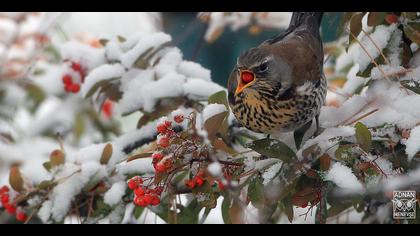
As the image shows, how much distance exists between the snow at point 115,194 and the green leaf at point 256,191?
0.40 metres

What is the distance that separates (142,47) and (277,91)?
472 millimetres

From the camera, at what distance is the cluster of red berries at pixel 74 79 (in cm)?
183

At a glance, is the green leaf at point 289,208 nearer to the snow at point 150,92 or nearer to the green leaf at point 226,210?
the green leaf at point 226,210

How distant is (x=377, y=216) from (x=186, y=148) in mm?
530

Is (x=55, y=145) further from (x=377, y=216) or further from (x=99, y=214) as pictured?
(x=377, y=216)

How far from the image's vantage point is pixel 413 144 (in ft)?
3.76

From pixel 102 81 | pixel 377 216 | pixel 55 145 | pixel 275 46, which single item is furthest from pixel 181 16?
pixel 377 216

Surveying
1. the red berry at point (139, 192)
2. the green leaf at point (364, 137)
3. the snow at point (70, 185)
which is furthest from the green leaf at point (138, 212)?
the green leaf at point (364, 137)

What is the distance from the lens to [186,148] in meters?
1.19

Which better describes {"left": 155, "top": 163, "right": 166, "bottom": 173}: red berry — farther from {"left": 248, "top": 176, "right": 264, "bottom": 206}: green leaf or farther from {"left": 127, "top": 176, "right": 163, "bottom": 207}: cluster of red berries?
{"left": 248, "top": 176, "right": 264, "bottom": 206}: green leaf

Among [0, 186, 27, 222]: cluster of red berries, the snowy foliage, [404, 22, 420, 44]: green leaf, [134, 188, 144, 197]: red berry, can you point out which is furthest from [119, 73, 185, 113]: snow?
[404, 22, 420, 44]: green leaf

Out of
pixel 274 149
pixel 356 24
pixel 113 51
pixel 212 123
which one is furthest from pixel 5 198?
pixel 356 24

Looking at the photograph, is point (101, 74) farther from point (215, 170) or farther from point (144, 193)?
point (215, 170)

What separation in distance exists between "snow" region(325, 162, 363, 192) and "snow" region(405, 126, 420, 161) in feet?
0.35
